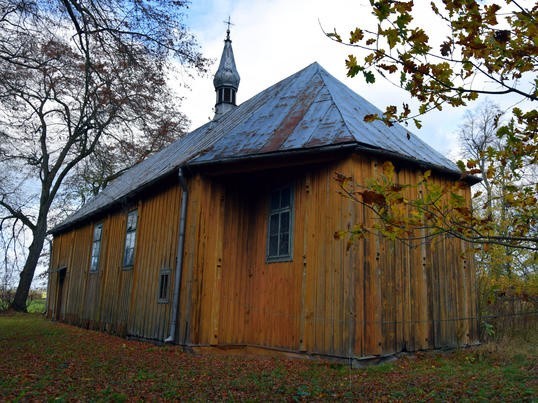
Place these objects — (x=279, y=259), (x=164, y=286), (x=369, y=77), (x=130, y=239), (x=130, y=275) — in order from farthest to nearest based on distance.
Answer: (x=130, y=239), (x=130, y=275), (x=164, y=286), (x=279, y=259), (x=369, y=77)

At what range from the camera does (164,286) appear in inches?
429

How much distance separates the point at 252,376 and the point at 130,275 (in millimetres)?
6850

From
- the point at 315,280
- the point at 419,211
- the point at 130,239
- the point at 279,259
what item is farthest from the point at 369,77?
the point at 130,239

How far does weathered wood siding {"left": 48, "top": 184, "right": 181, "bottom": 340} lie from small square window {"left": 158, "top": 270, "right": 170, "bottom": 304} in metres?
0.12

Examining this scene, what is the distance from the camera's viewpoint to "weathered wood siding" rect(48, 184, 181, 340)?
10992mm

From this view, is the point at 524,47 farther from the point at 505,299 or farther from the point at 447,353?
the point at 505,299

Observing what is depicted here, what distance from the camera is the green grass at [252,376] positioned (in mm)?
5941

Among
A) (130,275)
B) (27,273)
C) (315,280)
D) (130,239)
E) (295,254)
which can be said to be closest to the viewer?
(315,280)

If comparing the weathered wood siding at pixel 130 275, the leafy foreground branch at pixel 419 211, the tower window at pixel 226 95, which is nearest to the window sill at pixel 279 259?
the weathered wood siding at pixel 130 275

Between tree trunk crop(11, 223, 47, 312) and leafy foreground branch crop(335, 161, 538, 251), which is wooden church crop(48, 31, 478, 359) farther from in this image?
tree trunk crop(11, 223, 47, 312)

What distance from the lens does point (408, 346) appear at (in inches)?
349

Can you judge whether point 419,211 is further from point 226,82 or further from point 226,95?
point 226,82

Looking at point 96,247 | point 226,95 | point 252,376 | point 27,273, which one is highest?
point 226,95

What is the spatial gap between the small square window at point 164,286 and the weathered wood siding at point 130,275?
0.39ft
